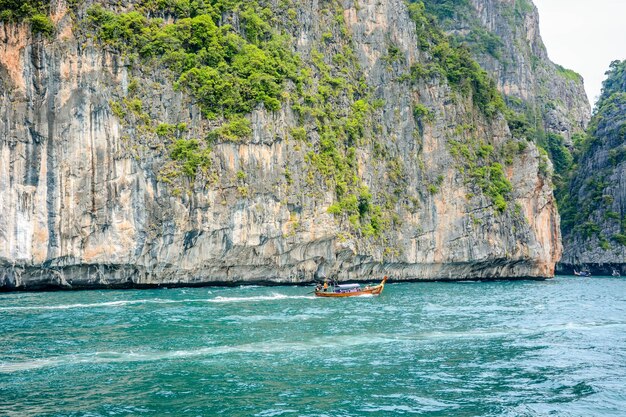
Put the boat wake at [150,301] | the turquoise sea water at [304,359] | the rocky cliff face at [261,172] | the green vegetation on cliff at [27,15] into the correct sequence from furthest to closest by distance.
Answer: the green vegetation on cliff at [27,15] → the rocky cliff face at [261,172] → the boat wake at [150,301] → the turquoise sea water at [304,359]

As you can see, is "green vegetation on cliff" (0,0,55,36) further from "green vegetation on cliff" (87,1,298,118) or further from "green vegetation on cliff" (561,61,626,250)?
"green vegetation on cliff" (561,61,626,250)

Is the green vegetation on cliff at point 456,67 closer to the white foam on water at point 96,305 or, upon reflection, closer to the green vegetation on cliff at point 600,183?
the green vegetation on cliff at point 600,183

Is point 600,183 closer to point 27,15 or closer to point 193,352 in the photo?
point 27,15

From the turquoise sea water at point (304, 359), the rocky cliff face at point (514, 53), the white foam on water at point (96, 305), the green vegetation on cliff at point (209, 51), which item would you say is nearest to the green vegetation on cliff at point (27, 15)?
the green vegetation on cliff at point (209, 51)

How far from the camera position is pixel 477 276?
69.8 metres

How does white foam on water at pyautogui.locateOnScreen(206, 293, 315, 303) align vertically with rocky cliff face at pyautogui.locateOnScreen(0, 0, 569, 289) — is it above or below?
below

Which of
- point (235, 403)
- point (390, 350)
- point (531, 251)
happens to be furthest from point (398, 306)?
point (531, 251)

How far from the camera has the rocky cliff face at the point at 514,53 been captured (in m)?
104

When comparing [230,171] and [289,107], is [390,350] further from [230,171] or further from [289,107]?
[289,107]

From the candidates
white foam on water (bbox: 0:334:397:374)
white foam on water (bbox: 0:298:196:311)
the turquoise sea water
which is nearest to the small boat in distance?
the turquoise sea water

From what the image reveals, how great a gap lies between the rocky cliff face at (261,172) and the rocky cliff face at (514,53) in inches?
1389

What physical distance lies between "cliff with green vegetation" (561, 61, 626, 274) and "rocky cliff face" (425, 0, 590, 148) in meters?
12.2

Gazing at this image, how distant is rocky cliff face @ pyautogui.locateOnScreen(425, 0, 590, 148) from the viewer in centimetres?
10444

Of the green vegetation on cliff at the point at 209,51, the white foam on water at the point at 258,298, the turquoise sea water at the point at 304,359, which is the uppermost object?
the green vegetation on cliff at the point at 209,51
